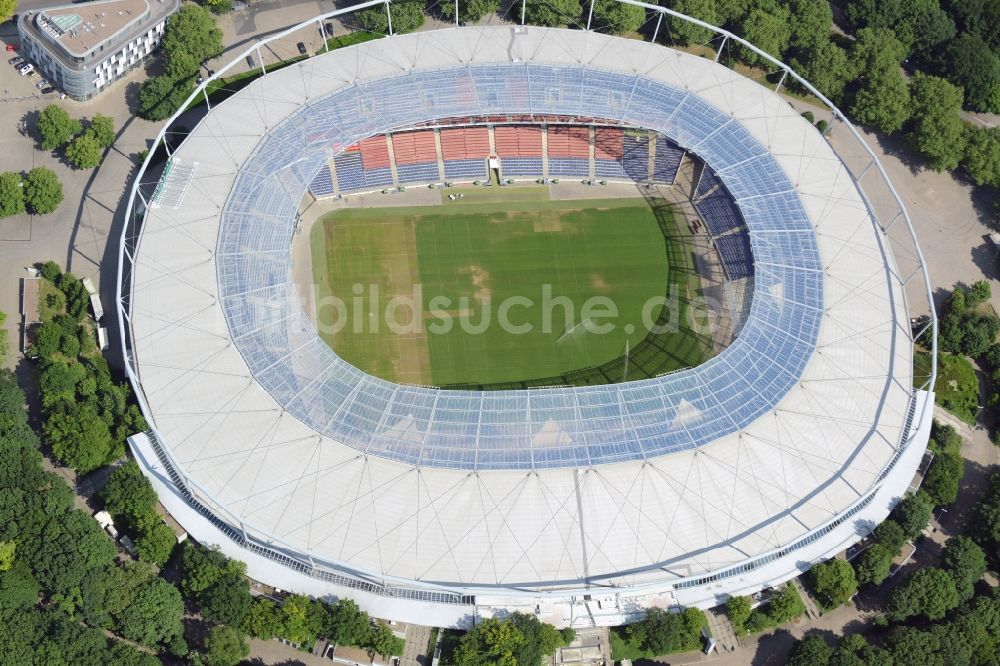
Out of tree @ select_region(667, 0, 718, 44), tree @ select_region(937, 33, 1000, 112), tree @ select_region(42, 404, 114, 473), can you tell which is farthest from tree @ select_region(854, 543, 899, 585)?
tree @ select_region(42, 404, 114, 473)

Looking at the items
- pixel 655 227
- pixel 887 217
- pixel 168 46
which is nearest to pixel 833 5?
pixel 887 217

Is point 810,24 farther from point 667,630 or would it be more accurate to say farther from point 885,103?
point 667,630

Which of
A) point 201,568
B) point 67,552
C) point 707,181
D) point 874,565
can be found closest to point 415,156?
point 707,181

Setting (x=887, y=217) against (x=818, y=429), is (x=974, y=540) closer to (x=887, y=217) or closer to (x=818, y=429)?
(x=818, y=429)

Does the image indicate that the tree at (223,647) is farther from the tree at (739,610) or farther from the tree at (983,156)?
the tree at (983,156)

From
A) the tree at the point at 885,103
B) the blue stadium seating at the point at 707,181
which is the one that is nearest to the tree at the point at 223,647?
the blue stadium seating at the point at 707,181
